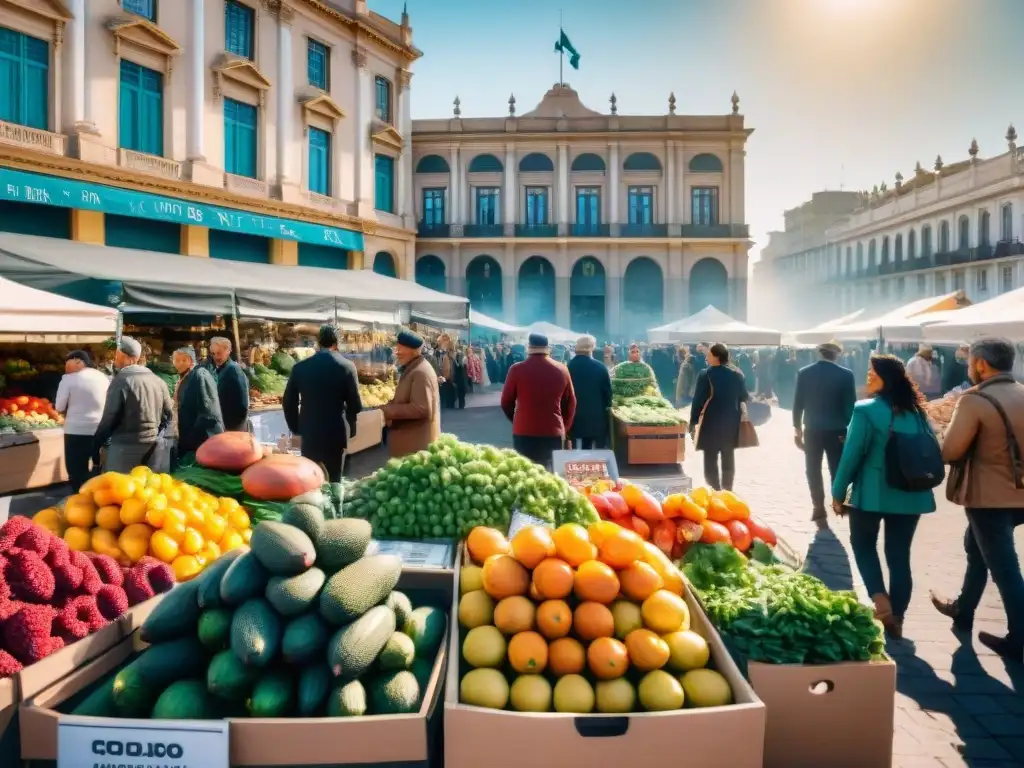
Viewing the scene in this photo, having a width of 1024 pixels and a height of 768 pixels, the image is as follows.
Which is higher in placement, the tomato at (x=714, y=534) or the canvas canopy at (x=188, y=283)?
the canvas canopy at (x=188, y=283)

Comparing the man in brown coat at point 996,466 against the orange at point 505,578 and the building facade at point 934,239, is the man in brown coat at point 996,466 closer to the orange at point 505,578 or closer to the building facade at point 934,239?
the orange at point 505,578

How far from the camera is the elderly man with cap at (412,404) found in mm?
5691

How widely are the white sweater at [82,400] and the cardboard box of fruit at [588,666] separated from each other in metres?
5.76

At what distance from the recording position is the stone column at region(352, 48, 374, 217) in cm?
2414

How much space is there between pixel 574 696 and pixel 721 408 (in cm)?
567

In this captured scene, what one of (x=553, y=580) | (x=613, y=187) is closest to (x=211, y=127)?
(x=553, y=580)

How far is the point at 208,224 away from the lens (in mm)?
17906

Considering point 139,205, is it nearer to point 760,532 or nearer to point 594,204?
point 760,532

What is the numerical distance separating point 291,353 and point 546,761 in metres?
13.5

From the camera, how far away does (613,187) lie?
38.9 metres

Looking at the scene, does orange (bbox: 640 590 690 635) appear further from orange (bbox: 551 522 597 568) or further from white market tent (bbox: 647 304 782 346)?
white market tent (bbox: 647 304 782 346)

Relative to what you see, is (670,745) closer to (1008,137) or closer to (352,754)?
(352,754)

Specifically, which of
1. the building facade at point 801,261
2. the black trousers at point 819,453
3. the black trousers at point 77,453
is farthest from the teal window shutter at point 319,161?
the building facade at point 801,261

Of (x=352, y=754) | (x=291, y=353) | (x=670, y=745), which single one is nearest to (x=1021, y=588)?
(x=670, y=745)
